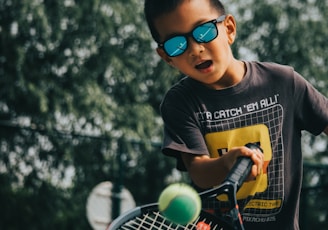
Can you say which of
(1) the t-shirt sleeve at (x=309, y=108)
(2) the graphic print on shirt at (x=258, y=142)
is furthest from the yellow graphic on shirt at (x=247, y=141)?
(1) the t-shirt sleeve at (x=309, y=108)

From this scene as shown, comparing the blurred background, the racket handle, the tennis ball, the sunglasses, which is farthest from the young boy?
the blurred background

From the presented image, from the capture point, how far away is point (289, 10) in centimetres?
1573

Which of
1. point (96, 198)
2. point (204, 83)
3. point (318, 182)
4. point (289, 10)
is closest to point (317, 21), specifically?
point (289, 10)

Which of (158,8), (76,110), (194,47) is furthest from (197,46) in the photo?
(76,110)

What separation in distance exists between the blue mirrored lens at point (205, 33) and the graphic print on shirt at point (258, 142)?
27 cm

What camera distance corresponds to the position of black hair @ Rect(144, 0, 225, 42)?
2.48 m

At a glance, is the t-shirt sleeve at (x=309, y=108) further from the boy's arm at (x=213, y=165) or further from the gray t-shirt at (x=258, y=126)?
the boy's arm at (x=213, y=165)

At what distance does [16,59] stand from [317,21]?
23.0 ft

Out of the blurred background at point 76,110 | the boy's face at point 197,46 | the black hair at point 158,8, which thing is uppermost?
the black hair at point 158,8

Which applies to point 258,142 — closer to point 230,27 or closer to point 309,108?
point 309,108

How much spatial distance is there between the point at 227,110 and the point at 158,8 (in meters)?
0.42

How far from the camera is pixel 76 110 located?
1159cm

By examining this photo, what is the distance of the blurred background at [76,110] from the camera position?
31.5 feet

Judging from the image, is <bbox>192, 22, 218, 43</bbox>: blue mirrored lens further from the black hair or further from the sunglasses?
the black hair
